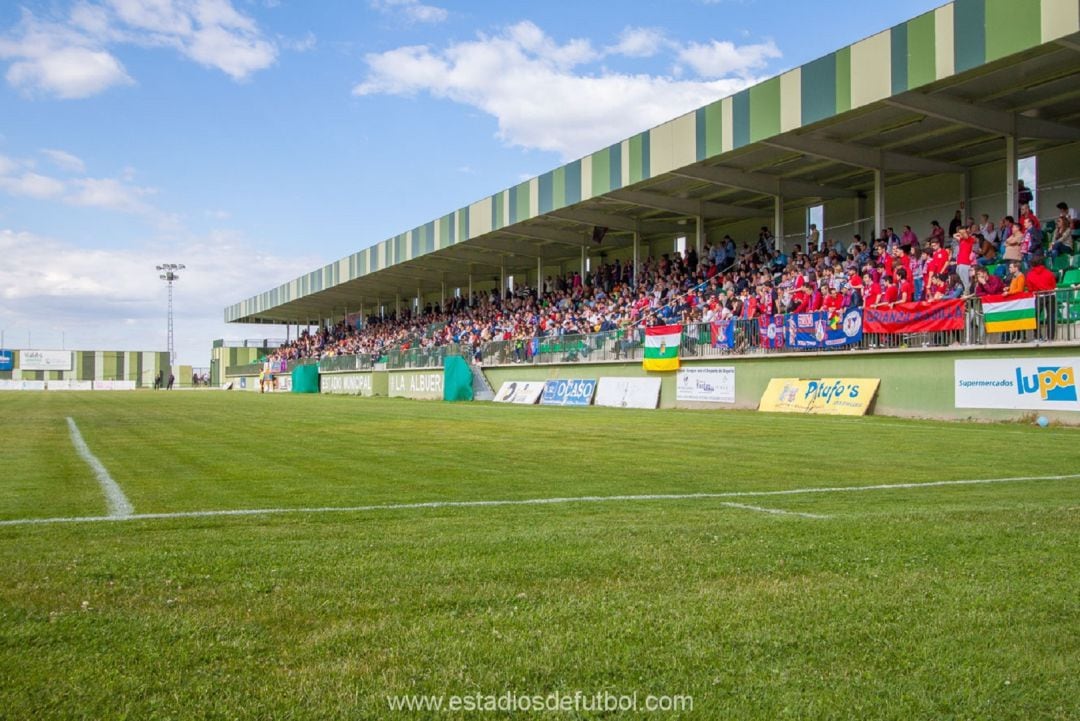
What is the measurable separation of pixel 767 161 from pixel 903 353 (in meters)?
10.7

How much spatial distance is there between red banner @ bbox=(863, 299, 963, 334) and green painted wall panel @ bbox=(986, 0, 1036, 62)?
5.37 meters

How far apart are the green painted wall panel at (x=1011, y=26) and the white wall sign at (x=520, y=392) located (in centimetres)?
2072

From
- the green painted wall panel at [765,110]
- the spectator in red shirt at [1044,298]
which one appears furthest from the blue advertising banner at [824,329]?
the green painted wall panel at [765,110]

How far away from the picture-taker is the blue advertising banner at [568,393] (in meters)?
33.5

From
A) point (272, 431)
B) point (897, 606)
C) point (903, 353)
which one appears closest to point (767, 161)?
point (903, 353)

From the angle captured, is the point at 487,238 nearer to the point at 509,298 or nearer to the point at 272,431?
the point at 509,298

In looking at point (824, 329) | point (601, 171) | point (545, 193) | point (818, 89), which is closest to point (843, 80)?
point (818, 89)

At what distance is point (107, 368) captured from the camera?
113 m

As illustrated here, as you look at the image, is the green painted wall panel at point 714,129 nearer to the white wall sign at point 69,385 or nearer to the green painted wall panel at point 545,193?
the green painted wall panel at point 545,193

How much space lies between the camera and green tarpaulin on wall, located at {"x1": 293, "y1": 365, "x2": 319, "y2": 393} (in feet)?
214

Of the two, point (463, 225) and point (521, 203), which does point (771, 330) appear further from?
point (463, 225)

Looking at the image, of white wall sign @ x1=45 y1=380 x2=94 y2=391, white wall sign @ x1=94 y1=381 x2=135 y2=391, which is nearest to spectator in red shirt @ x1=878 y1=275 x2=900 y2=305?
white wall sign @ x1=45 y1=380 x2=94 y2=391

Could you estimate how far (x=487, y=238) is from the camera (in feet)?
152

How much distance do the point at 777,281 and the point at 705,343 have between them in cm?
288
